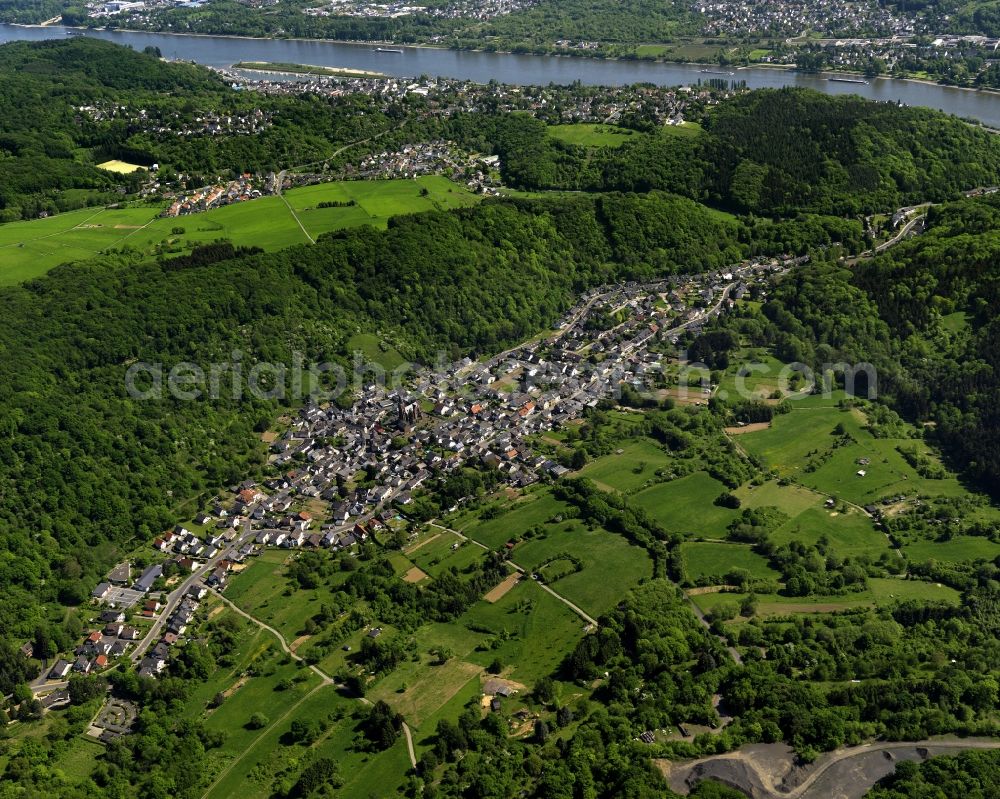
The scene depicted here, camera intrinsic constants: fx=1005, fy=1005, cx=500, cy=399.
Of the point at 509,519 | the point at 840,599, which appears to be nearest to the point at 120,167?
the point at 509,519

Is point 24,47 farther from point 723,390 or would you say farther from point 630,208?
point 723,390

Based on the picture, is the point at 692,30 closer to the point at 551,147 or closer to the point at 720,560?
the point at 551,147

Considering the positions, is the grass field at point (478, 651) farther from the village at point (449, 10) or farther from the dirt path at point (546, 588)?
the village at point (449, 10)

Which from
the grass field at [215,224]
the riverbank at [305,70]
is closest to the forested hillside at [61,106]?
the grass field at [215,224]

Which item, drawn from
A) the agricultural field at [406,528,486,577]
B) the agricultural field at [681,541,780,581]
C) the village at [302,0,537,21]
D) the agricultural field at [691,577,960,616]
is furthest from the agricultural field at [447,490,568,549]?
the village at [302,0,537,21]

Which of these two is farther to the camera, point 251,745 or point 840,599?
point 840,599

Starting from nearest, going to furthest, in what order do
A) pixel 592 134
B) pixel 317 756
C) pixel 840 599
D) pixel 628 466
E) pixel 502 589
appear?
pixel 317 756 → pixel 840 599 → pixel 502 589 → pixel 628 466 → pixel 592 134

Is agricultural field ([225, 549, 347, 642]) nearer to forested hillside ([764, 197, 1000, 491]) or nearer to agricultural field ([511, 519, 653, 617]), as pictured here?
agricultural field ([511, 519, 653, 617])

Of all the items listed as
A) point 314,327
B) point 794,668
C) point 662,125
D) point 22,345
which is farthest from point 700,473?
point 662,125
